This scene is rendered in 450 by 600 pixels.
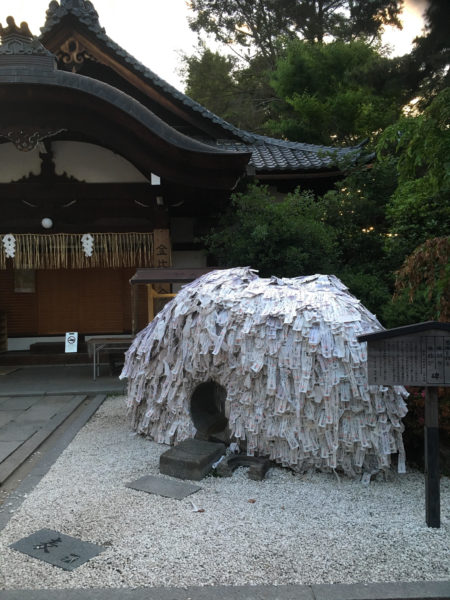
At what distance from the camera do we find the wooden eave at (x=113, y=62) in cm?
1008

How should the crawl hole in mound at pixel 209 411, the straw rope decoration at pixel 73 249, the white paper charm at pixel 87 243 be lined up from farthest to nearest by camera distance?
the straw rope decoration at pixel 73 249, the white paper charm at pixel 87 243, the crawl hole in mound at pixel 209 411

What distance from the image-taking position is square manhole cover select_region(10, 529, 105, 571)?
10.4ft

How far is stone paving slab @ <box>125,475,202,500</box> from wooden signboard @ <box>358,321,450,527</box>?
1878mm

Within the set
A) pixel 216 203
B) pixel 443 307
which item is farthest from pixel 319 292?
pixel 216 203

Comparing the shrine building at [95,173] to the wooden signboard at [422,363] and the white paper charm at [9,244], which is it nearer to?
the white paper charm at [9,244]

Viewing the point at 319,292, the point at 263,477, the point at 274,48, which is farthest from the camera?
the point at 274,48

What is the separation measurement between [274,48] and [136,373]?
2407 cm

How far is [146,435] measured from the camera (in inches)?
225

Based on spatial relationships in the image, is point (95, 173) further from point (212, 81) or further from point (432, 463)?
point (212, 81)

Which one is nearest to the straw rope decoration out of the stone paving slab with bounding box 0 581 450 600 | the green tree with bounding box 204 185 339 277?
the green tree with bounding box 204 185 339 277

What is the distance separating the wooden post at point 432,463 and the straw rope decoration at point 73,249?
290 inches

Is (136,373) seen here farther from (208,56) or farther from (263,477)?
(208,56)

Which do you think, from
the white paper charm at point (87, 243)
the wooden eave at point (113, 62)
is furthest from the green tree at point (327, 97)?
the white paper charm at point (87, 243)

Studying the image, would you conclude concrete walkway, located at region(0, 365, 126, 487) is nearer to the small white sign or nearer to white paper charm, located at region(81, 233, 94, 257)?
the small white sign
